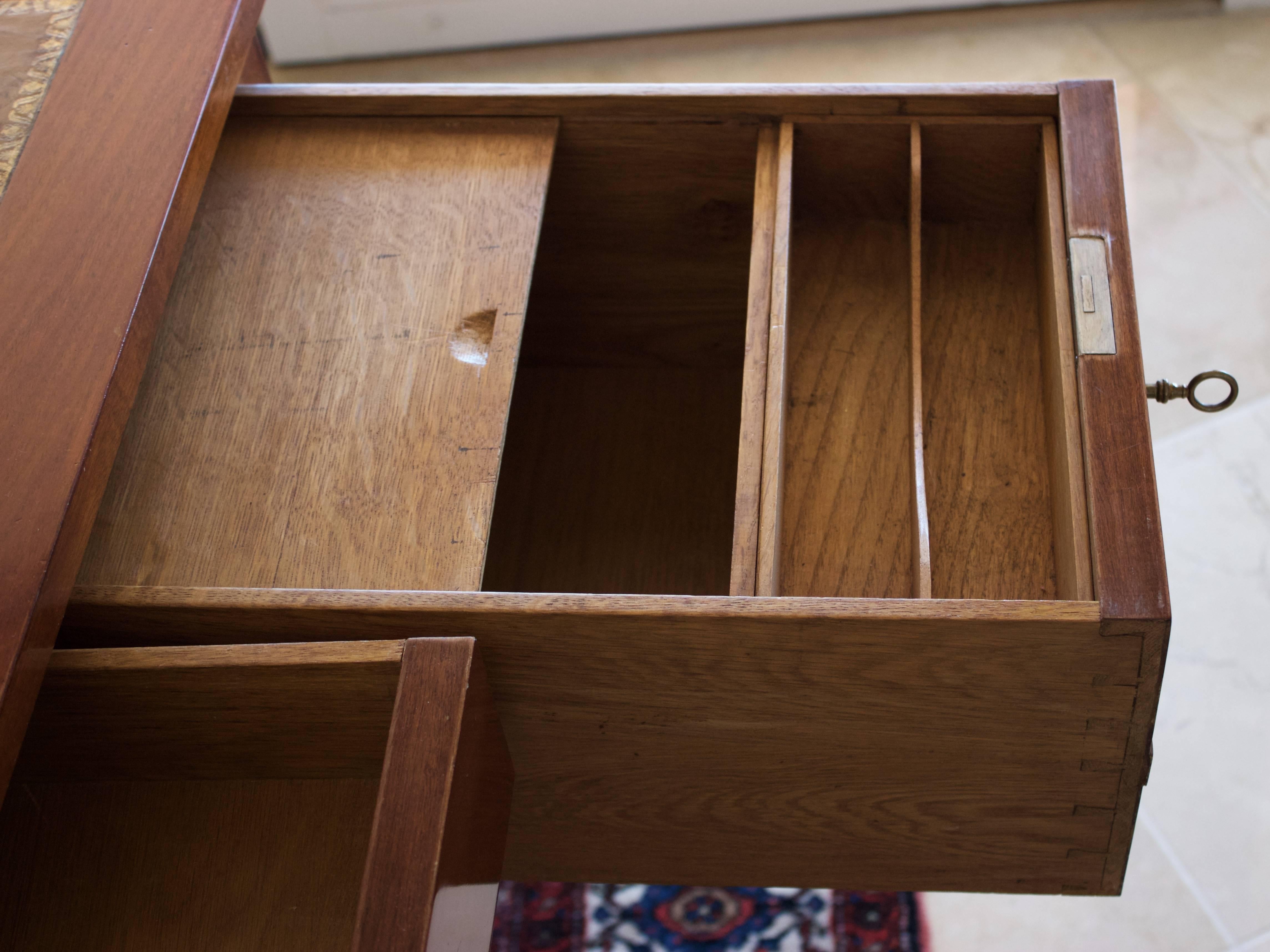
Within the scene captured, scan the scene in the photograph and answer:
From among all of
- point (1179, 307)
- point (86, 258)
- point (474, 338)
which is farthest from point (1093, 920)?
point (86, 258)

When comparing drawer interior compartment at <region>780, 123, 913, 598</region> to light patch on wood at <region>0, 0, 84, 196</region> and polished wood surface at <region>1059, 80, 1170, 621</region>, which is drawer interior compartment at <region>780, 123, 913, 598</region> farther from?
light patch on wood at <region>0, 0, 84, 196</region>

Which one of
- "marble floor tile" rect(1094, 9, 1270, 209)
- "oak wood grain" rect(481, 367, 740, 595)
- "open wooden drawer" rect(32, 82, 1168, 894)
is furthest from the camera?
"marble floor tile" rect(1094, 9, 1270, 209)

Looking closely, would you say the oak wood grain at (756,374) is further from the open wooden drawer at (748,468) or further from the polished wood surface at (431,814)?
the polished wood surface at (431,814)

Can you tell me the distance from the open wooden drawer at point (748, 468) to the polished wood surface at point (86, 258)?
0.21ft

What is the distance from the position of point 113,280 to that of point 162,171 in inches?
3.8

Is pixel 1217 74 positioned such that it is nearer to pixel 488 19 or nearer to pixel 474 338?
pixel 488 19

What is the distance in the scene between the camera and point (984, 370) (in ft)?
3.19

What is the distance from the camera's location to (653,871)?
3.06ft

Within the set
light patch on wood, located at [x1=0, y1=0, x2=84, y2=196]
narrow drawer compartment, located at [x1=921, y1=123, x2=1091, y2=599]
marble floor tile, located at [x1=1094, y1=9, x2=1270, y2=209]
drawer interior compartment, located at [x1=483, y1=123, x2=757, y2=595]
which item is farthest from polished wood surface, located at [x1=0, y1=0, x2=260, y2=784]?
marble floor tile, located at [x1=1094, y1=9, x2=1270, y2=209]

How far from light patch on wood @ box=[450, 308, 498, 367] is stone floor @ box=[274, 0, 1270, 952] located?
0.90m

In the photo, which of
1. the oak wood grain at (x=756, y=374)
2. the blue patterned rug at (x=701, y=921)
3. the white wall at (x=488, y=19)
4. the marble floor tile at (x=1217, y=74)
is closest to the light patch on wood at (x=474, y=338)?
the oak wood grain at (x=756, y=374)

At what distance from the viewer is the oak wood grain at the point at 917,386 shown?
0.78m

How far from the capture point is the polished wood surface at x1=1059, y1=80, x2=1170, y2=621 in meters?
0.68

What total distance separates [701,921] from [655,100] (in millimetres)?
894
